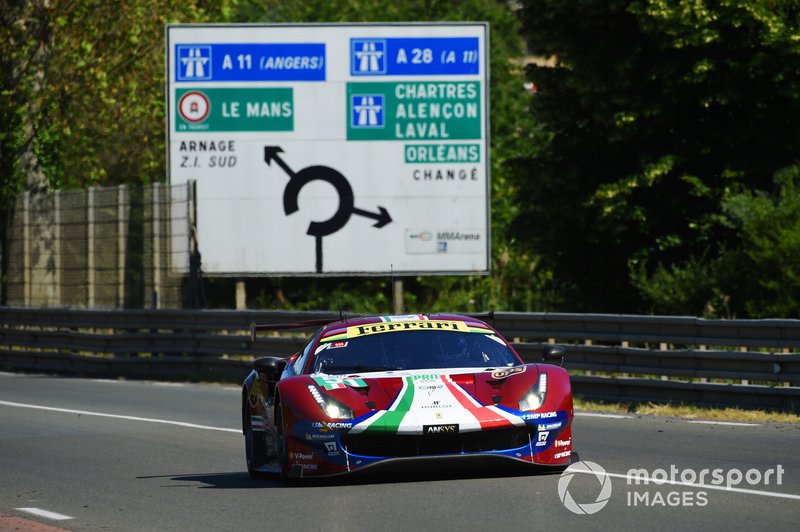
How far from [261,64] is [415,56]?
8.97ft

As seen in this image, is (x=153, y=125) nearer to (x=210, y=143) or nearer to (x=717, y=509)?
(x=210, y=143)

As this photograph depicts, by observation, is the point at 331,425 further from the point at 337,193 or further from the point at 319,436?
the point at 337,193

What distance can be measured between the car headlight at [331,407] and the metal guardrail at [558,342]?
2.14 metres

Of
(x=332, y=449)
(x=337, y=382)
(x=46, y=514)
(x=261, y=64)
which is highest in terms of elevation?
(x=261, y=64)

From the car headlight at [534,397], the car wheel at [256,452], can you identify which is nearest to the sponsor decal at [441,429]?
the car headlight at [534,397]

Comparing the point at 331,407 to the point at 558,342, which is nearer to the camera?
the point at 331,407

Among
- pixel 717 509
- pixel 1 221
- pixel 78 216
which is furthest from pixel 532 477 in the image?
pixel 1 221

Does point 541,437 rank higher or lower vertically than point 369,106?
lower

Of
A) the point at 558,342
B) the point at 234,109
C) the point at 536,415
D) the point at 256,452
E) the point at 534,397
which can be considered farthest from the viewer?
the point at 234,109

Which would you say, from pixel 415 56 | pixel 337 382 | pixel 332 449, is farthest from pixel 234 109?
pixel 332 449

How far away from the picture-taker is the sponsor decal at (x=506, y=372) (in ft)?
32.5

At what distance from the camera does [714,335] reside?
16109mm

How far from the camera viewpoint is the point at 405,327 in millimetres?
10898

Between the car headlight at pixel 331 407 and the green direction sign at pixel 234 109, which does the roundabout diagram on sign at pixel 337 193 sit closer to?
the green direction sign at pixel 234 109
